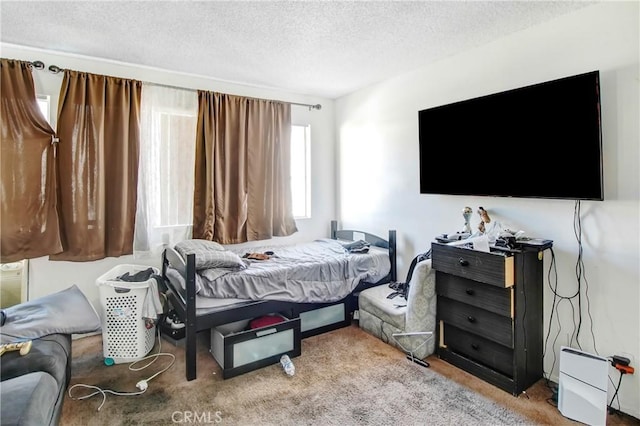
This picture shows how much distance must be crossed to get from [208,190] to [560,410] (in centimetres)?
322

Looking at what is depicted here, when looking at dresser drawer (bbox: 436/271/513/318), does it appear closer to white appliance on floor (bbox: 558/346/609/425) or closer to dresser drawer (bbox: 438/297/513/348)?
dresser drawer (bbox: 438/297/513/348)

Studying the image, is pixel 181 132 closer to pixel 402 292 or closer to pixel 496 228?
pixel 402 292

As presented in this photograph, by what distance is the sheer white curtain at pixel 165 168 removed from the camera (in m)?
3.14

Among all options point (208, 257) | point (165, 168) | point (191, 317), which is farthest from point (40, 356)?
point (165, 168)

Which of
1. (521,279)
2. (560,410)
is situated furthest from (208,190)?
(560,410)

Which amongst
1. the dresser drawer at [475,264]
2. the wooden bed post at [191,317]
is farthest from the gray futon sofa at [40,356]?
the dresser drawer at [475,264]

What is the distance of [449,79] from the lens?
299cm

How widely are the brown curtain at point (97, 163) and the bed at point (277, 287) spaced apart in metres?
0.56

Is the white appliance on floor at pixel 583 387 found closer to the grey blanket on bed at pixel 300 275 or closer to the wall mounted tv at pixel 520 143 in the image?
the wall mounted tv at pixel 520 143

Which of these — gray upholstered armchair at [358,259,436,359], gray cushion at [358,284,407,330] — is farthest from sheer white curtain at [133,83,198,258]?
gray upholstered armchair at [358,259,436,359]

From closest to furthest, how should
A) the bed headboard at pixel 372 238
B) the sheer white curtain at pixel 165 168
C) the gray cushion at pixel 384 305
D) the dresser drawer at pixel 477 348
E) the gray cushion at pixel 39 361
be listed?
the gray cushion at pixel 39 361 < the dresser drawer at pixel 477 348 < the gray cushion at pixel 384 305 < the sheer white curtain at pixel 165 168 < the bed headboard at pixel 372 238

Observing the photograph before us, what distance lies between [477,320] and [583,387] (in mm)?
643

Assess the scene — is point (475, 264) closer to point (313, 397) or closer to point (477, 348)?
point (477, 348)

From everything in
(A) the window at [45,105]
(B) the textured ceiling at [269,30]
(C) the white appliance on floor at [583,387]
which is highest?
(B) the textured ceiling at [269,30]
